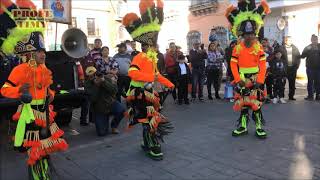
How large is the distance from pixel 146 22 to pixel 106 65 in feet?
9.18

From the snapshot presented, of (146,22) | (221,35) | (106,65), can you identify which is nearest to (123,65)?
(106,65)

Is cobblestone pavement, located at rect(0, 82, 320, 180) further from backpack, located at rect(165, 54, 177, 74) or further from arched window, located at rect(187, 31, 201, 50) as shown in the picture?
arched window, located at rect(187, 31, 201, 50)

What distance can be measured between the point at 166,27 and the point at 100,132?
2044 centimetres

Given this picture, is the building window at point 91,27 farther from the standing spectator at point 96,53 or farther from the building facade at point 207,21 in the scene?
the standing spectator at point 96,53

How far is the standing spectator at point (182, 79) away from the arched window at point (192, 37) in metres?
A: 14.5

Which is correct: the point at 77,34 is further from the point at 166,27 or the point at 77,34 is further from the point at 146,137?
the point at 166,27

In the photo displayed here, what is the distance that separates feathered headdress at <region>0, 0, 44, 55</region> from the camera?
463 centimetres

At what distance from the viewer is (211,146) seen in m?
6.20

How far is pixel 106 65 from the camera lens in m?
8.25

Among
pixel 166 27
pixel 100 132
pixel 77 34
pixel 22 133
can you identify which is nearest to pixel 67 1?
pixel 77 34

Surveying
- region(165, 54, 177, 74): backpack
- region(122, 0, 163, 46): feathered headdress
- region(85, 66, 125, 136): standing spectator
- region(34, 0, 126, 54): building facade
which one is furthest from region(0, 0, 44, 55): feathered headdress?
region(34, 0, 126, 54): building facade

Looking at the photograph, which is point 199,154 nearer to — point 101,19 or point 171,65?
point 171,65

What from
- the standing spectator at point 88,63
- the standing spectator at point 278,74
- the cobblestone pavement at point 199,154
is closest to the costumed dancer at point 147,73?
the cobblestone pavement at point 199,154

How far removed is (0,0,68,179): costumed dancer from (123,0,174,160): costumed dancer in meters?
1.36
